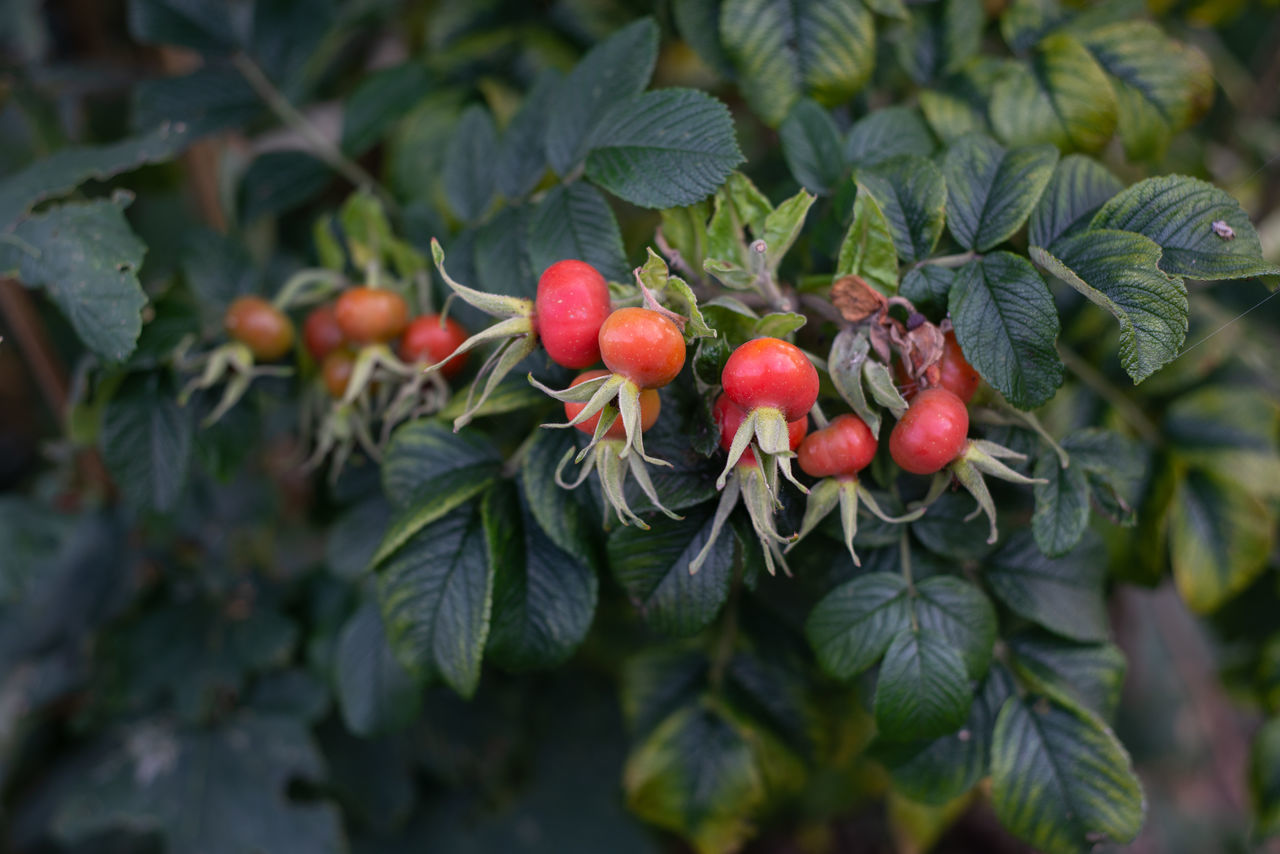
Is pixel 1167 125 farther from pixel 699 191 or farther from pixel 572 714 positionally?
pixel 572 714

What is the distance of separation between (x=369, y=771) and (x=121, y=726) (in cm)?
46

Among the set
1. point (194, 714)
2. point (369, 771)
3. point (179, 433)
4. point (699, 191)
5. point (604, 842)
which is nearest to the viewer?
point (699, 191)

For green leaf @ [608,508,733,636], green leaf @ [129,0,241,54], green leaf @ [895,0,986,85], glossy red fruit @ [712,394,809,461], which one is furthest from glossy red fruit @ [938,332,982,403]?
green leaf @ [129,0,241,54]

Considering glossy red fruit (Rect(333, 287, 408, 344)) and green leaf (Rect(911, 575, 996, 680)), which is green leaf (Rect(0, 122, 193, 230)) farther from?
green leaf (Rect(911, 575, 996, 680))

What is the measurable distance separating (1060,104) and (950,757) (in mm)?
747

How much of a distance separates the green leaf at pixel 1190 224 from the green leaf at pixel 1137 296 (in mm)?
35

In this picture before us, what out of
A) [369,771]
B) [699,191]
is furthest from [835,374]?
[369,771]

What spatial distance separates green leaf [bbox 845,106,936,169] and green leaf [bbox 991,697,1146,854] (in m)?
0.62

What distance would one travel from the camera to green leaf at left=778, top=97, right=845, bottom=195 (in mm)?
855

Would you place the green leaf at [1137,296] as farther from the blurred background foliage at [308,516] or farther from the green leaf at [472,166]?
the green leaf at [472,166]

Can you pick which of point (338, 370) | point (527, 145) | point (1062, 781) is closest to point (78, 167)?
point (338, 370)

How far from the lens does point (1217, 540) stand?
104 centimetres

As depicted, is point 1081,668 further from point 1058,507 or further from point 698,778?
point 698,778

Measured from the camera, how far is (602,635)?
1385mm
